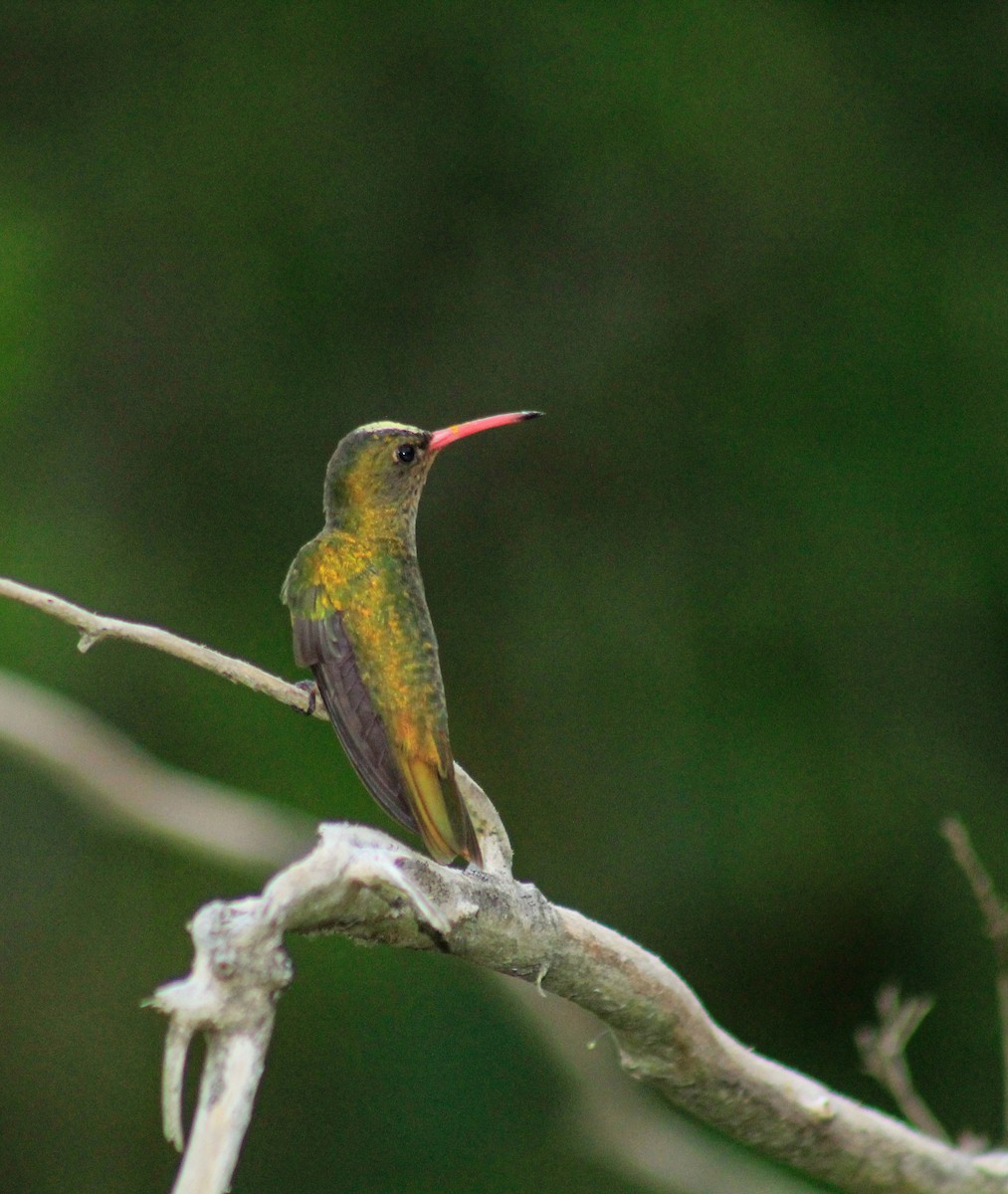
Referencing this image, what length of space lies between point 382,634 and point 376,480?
46cm

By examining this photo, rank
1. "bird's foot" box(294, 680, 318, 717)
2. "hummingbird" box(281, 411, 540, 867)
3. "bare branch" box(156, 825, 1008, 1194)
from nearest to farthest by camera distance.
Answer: "bare branch" box(156, 825, 1008, 1194)
"hummingbird" box(281, 411, 540, 867)
"bird's foot" box(294, 680, 318, 717)

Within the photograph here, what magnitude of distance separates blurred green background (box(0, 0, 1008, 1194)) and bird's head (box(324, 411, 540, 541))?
157 inches

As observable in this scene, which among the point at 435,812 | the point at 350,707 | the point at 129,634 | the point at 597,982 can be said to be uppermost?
the point at 350,707

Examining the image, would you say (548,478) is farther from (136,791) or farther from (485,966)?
(485,966)

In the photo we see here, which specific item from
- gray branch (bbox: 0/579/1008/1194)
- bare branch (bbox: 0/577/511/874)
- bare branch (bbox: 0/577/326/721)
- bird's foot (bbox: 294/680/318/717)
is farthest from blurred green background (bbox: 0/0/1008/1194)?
bare branch (bbox: 0/577/326/721)

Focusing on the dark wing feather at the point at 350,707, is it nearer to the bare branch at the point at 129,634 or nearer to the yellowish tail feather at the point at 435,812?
the yellowish tail feather at the point at 435,812

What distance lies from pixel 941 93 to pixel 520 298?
7.70 ft

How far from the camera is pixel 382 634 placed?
4137 mm

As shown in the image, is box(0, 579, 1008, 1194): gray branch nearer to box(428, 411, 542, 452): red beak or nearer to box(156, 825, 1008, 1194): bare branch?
box(156, 825, 1008, 1194): bare branch

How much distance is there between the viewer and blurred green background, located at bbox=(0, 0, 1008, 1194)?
852 centimetres

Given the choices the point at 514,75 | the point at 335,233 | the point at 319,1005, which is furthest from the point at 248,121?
the point at 319,1005

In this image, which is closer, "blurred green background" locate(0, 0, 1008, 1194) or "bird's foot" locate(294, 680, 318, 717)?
"bird's foot" locate(294, 680, 318, 717)

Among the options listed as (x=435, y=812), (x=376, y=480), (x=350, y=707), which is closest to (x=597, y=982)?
(x=435, y=812)

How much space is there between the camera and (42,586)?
315 inches
